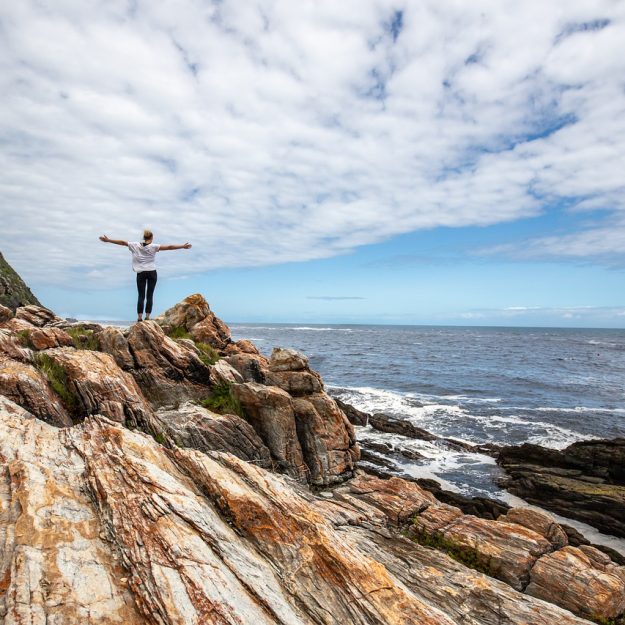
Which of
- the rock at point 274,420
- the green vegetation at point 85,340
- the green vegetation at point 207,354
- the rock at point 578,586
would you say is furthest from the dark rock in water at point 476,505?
the green vegetation at point 85,340

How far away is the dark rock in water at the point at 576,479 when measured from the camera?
18.2 meters

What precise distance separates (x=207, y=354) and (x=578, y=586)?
54.1 feet

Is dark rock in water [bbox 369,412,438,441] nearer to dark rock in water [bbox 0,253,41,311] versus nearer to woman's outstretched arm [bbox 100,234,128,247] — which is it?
woman's outstretched arm [bbox 100,234,128,247]

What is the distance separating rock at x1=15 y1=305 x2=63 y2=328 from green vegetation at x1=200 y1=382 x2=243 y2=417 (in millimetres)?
11342

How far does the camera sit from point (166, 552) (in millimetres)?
5949

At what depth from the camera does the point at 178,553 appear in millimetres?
5977

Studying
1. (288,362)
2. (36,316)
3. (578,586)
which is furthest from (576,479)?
(36,316)

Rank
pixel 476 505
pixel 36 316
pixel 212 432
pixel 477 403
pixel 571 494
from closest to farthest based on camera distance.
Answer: pixel 212 432 < pixel 476 505 < pixel 571 494 < pixel 36 316 < pixel 477 403

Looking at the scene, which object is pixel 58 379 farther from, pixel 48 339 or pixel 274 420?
pixel 274 420

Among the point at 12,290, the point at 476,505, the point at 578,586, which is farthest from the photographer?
the point at 12,290

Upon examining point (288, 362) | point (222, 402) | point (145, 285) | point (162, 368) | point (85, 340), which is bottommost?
point (222, 402)

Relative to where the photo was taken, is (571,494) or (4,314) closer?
(4,314)

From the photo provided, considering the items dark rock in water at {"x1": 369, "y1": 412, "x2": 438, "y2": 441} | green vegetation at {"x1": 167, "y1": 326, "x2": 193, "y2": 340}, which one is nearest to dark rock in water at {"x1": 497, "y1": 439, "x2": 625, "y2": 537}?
dark rock in water at {"x1": 369, "y1": 412, "x2": 438, "y2": 441}

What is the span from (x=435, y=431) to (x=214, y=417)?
20.9 meters
